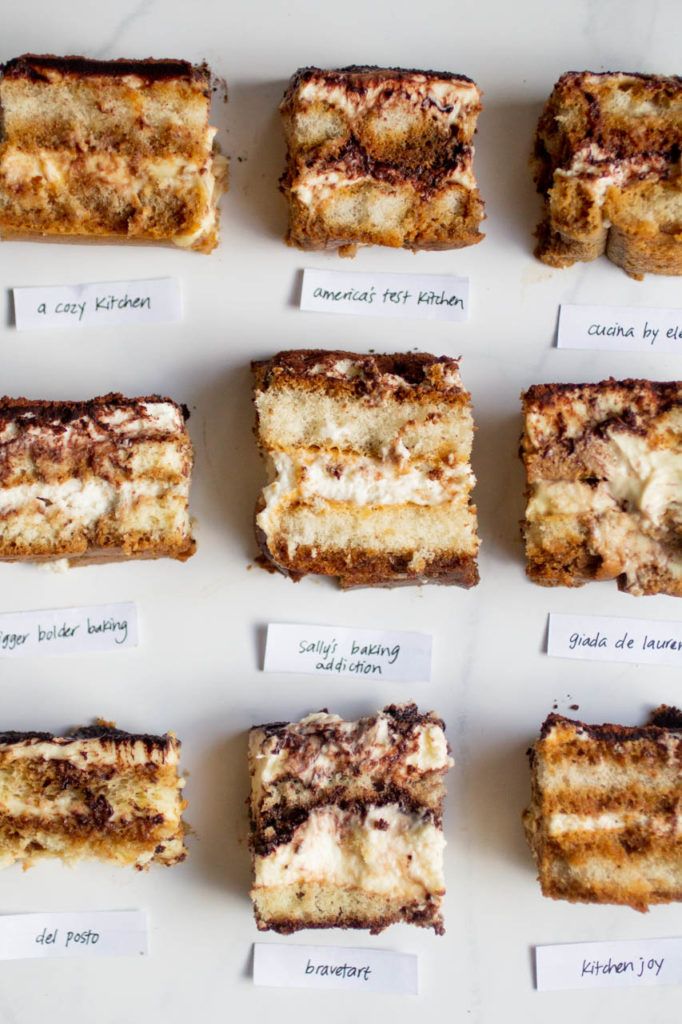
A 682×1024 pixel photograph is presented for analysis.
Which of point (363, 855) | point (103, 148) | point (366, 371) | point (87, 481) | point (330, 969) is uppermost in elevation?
point (103, 148)

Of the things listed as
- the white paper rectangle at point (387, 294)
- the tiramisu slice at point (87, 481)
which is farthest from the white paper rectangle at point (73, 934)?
the white paper rectangle at point (387, 294)

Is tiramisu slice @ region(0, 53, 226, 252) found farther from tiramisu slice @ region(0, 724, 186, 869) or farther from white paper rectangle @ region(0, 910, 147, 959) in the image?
white paper rectangle @ region(0, 910, 147, 959)

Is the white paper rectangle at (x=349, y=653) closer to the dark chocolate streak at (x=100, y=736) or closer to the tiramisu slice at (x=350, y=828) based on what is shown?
the tiramisu slice at (x=350, y=828)

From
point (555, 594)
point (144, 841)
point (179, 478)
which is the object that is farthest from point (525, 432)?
point (144, 841)

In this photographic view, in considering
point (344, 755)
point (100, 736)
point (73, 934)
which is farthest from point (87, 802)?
point (344, 755)

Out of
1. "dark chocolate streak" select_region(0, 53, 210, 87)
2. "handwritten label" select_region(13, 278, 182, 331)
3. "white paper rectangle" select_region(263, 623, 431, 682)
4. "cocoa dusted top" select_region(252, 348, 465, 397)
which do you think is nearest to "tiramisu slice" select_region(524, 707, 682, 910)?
"white paper rectangle" select_region(263, 623, 431, 682)

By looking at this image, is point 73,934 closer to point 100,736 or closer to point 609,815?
point 100,736

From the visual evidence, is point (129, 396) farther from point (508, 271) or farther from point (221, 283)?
point (508, 271)

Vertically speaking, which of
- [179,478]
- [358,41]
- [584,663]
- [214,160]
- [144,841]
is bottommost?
[144,841]
